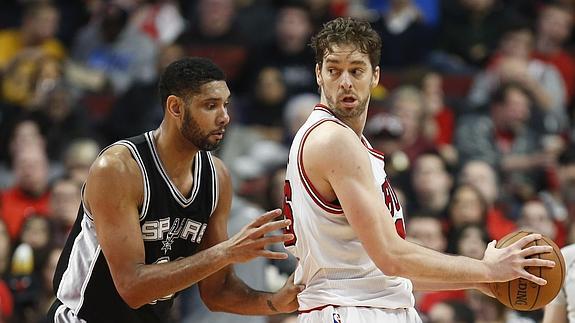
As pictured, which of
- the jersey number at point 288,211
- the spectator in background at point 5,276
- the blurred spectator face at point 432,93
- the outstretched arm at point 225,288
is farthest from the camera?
the blurred spectator face at point 432,93

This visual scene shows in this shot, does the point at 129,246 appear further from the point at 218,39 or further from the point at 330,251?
the point at 218,39

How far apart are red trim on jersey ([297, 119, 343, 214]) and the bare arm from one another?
0.41m

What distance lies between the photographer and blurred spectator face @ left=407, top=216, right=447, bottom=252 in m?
9.06

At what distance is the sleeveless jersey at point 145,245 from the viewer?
5.29 meters

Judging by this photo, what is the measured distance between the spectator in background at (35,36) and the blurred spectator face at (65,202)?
9.07 ft

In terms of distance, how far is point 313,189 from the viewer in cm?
491

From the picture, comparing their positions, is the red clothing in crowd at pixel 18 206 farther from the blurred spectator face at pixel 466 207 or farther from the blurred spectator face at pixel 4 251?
the blurred spectator face at pixel 466 207

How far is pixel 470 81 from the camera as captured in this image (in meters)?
12.1

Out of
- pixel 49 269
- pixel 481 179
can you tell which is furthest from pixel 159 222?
pixel 481 179

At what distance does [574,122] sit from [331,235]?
7.60m

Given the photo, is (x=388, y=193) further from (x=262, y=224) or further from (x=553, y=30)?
(x=553, y=30)

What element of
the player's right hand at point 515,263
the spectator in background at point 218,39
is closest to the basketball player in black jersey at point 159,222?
the player's right hand at point 515,263

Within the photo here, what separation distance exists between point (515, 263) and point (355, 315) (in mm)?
745

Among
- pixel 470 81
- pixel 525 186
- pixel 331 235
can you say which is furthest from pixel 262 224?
pixel 470 81
